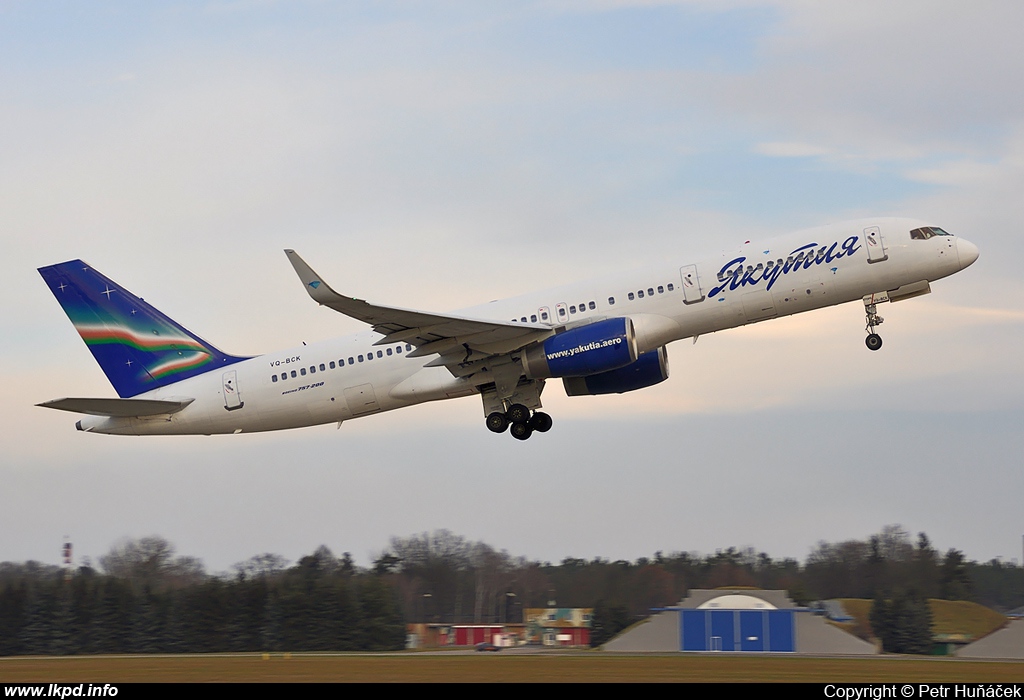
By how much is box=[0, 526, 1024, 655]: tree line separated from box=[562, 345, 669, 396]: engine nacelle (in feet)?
64.1

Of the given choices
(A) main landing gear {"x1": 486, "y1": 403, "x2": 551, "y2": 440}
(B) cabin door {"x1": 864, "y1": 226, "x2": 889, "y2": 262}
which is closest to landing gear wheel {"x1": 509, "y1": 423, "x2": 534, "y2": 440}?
(A) main landing gear {"x1": 486, "y1": 403, "x2": 551, "y2": 440}

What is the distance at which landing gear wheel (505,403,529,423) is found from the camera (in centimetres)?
3822

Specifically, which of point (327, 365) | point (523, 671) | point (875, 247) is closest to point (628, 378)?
point (875, 247)

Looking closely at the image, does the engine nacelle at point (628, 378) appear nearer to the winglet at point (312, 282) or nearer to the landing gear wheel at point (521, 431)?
the landing gear wheel at point (521, 431)

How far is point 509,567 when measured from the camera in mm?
69625

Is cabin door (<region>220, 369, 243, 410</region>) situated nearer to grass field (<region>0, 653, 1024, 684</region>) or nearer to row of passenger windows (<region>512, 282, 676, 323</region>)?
grass field (<region>0, 653, 1024, 684</region>)

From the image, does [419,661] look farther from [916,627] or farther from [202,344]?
[916,627]

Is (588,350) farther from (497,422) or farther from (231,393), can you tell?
(231,393)

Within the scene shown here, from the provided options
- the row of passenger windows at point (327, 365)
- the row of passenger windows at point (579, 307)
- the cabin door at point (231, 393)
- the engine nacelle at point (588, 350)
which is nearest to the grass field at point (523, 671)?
the cabin door at point (231, 393)

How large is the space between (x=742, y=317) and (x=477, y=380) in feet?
27.8

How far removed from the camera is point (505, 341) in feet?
117
